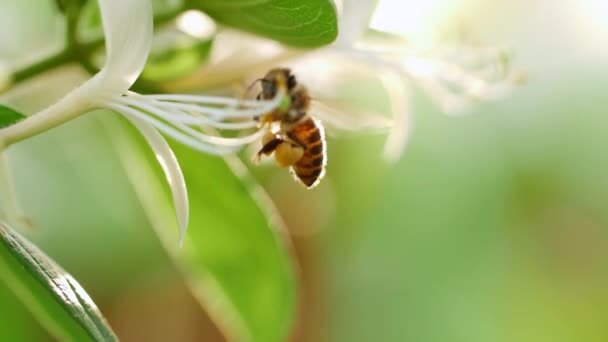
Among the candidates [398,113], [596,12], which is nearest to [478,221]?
[596,12]

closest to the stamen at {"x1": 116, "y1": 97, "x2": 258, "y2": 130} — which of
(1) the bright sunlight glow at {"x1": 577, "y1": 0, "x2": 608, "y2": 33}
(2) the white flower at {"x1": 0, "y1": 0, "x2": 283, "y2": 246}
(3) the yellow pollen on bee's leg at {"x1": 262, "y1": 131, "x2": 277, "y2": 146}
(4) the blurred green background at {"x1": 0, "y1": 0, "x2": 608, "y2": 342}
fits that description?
(2) the white flower at {"x1": 0, "y1": 0, "x2": 283, "y2": 246}

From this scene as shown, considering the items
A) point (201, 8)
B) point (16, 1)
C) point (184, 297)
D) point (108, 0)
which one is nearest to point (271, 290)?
point (201, 8)

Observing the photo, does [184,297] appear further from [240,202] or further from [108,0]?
[108,0]

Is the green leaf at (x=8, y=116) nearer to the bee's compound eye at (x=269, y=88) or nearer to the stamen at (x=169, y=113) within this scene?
the stamen at (x=169, y=113)

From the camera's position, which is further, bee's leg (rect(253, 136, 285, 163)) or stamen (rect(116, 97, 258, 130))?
bee's leg (rect(253, 136, 285, 163))

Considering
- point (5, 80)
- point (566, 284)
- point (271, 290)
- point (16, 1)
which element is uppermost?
point (5, 80)

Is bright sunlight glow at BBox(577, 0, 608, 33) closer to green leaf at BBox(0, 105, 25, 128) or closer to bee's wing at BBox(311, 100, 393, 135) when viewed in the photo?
bee's wing at BBox(311, 100, 393, 135)
